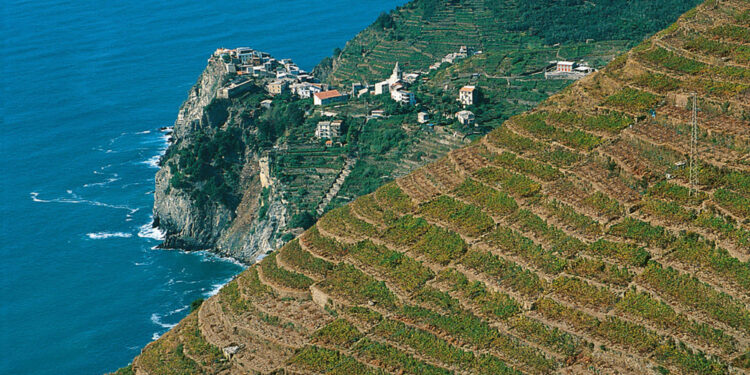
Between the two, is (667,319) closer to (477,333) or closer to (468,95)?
(477,333)

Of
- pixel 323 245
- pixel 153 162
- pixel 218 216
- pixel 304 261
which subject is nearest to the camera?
pixel 304 261

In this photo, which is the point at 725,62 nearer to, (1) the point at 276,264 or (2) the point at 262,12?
(1) the point at 276,264

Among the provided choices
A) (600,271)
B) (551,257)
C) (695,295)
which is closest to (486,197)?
(551,257)

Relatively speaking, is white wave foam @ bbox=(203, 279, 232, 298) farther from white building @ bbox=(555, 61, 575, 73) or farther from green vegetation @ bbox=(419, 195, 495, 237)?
white building @ bbox=(555, 61, 575, 73)

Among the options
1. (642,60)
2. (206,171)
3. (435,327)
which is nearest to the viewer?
(435,327)

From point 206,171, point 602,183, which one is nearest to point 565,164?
point 602,183

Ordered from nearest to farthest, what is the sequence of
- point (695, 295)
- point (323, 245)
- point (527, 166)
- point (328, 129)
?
point (695, 295)
point (527, 166)
point (323, 245)
point (328, 129)

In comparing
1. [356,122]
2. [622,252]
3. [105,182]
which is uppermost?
[622,252]

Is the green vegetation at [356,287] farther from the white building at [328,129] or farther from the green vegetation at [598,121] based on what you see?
the white building at [328,129]
